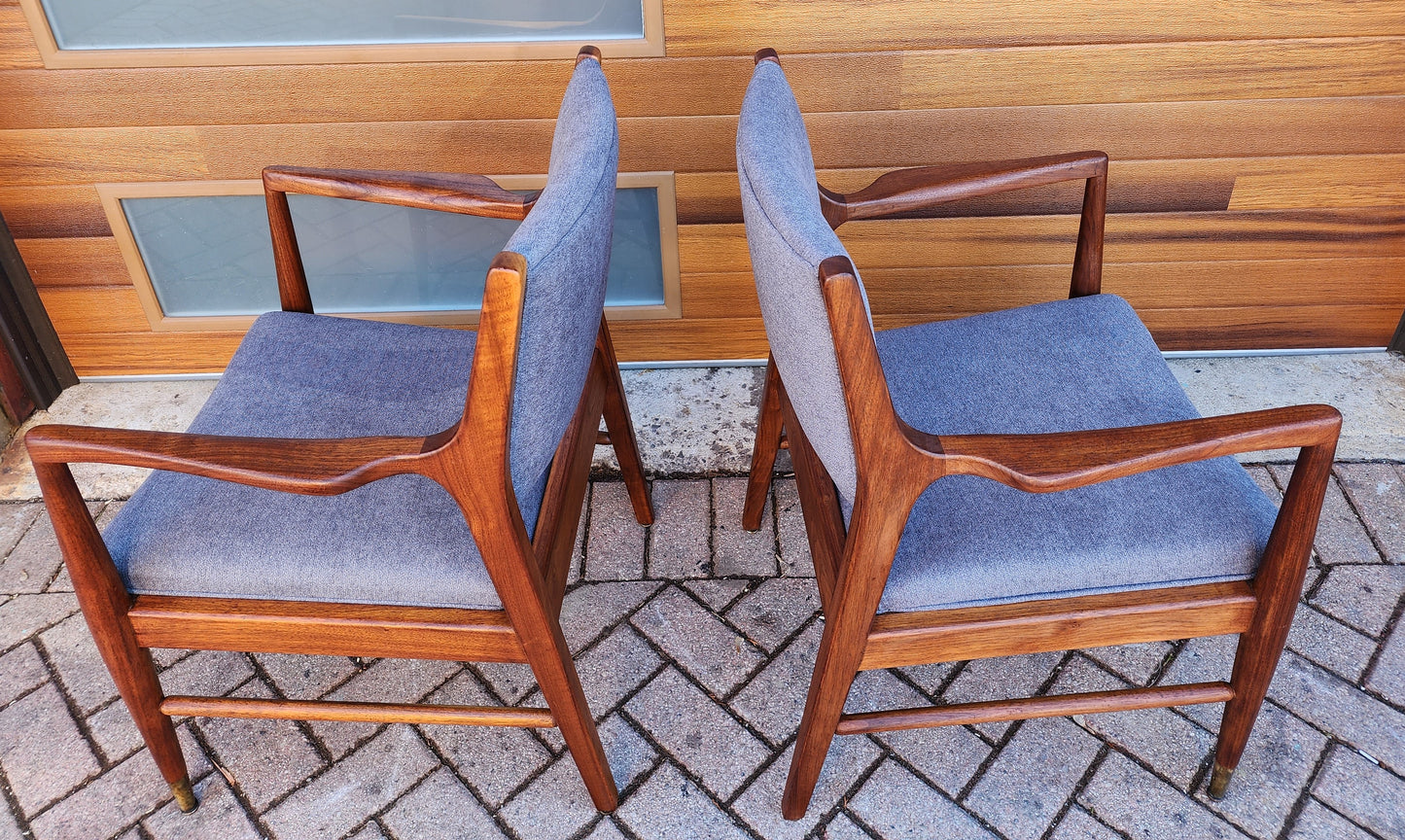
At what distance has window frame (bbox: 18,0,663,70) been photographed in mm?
1950

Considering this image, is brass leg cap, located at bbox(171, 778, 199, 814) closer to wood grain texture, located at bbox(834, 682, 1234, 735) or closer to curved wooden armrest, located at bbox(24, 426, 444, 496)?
curved wooden armrest, located at bbox(24, 426, 444, 496)

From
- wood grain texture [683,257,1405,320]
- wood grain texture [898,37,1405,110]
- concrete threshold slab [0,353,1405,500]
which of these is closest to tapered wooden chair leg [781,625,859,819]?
concrete threshold slab [0,353,1405,500]

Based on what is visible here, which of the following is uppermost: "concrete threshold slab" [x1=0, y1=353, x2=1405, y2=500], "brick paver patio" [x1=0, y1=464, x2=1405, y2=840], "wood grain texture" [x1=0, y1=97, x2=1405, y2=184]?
"wood grain texture" [x1=0, y1=97, x2=1405, y2=184]

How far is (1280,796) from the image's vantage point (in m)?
1.54

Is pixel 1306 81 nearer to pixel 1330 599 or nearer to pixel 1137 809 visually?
pixel 1330 599

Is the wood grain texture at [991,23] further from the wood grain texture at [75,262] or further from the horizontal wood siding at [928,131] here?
the wood grain texture at [75,262]

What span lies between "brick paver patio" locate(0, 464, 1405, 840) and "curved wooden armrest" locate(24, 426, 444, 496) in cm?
72

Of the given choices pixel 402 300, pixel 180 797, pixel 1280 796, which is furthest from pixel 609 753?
pixel 402 300

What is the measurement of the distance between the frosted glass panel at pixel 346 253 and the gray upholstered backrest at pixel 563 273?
94 centimetres

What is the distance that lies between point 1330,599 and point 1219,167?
968 millimetres

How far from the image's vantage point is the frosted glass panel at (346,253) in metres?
2.22

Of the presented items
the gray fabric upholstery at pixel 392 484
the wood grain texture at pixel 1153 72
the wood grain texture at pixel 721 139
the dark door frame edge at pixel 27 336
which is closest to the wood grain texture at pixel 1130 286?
Answer: the wood grain texture at pixel 721 139

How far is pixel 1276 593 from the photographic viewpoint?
1.26 metres

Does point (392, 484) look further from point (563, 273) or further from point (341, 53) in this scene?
point (341, 53)
